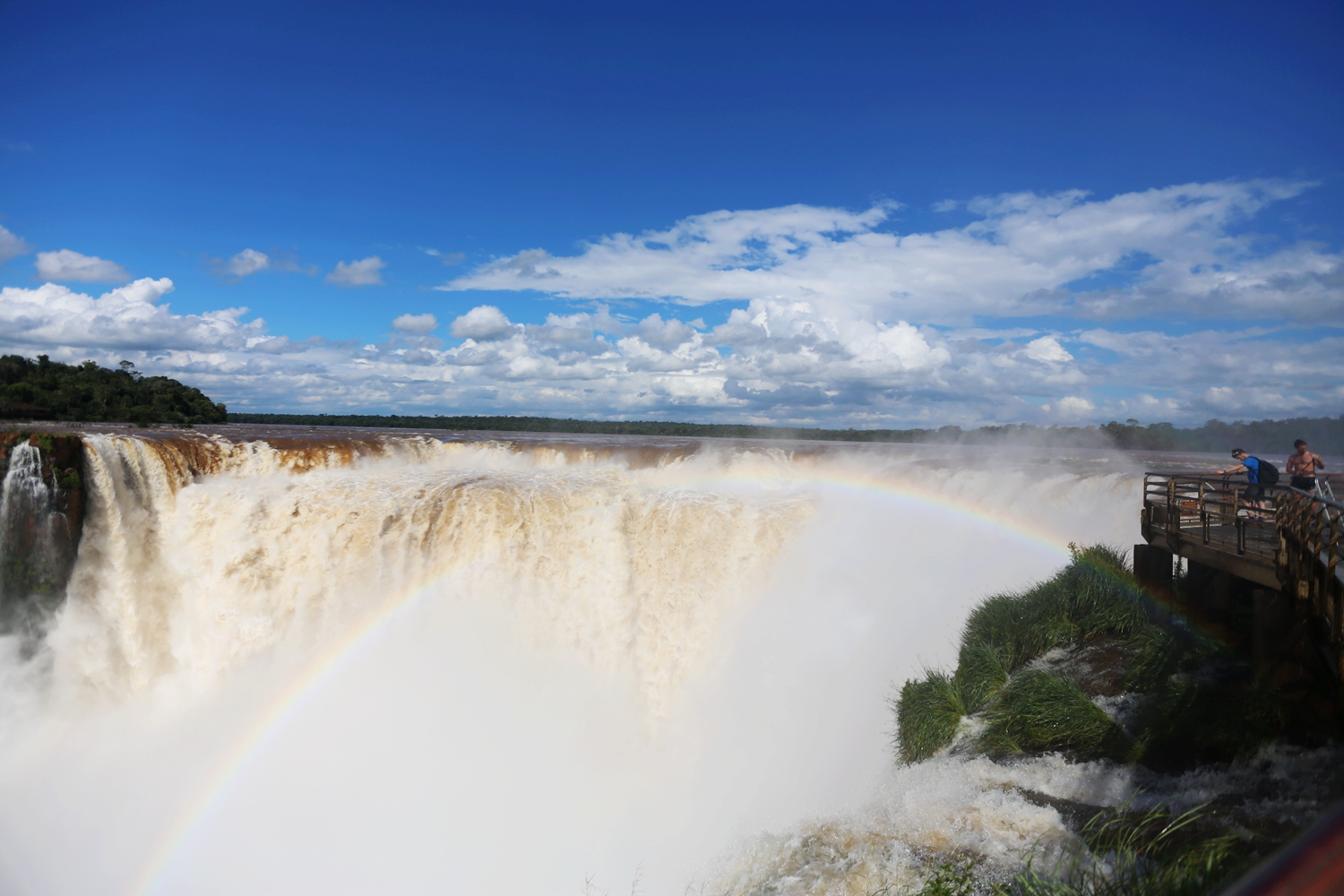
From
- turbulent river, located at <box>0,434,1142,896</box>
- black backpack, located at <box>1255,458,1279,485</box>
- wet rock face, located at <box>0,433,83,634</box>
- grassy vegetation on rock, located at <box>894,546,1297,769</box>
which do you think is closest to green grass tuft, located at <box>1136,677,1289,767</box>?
grassy vegetation on rock, located at <box>894,546,1297,769</box>

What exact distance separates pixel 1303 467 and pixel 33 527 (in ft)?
82.9

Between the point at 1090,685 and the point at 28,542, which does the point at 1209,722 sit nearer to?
the point at 1090,685

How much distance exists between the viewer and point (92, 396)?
164 ft

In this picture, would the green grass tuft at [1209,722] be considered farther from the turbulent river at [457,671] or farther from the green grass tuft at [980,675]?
the turbulent river at [457,671]

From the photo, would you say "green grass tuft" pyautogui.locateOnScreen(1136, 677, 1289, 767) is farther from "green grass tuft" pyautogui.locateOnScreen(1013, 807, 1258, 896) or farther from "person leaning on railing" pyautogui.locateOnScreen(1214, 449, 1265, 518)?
"person leaning on railing" pyautogui.locateOnScreen(1214, 449, 1265, 518)

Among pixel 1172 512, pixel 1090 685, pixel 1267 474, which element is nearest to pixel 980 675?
pixel 1090 685

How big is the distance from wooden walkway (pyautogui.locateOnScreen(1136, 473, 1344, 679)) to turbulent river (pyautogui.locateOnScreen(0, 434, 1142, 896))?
5.28 m

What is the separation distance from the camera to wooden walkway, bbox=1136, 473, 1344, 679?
6426 mm

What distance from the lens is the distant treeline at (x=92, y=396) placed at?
4850 cm

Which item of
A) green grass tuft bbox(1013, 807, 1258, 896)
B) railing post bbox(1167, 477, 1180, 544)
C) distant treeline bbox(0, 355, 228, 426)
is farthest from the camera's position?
distant treeline bbox(0, 355, 228, 426)

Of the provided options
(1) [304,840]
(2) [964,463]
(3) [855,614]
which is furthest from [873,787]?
(2) [964,463]

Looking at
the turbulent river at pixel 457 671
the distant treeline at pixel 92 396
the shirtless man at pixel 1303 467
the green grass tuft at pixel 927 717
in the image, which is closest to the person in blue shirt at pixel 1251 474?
the shirtless man at pixel 1303 467

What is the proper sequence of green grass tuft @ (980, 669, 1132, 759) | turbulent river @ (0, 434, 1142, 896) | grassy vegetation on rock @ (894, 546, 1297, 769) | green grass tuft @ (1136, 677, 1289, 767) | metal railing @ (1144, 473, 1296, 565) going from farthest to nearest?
turbulent river @ (0, 434, 1142, 896) → metal railing @ (1144, 473, 1296, 565) → green grass tuft @ (980, 669, 1132, 759) → grassy vegetation on rock @ (894, 546, 1297, 769) → green grass tuft @ (1136, 677, 1289, 767)

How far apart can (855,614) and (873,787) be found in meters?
7.21
